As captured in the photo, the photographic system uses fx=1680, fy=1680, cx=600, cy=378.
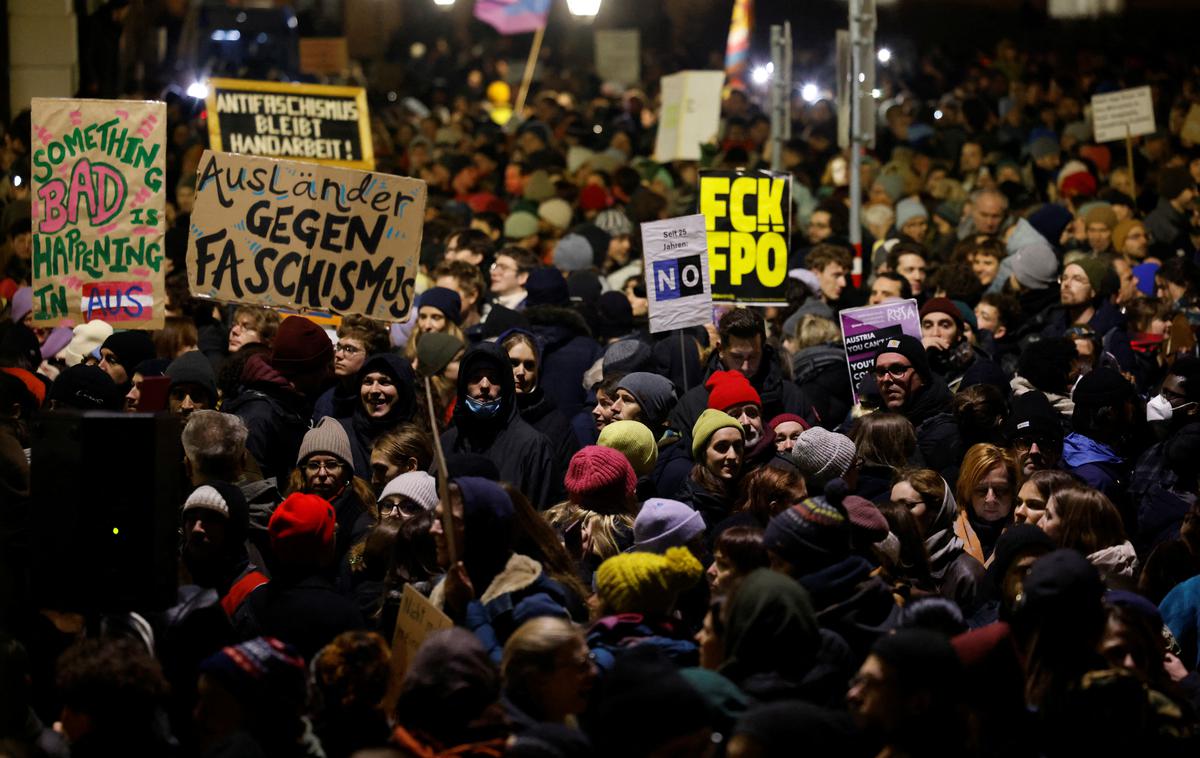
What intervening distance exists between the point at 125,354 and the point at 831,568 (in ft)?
17.4

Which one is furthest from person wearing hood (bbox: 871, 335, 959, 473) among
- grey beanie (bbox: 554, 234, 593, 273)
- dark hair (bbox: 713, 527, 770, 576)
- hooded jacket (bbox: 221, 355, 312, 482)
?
grey beanie (bbox: 554, 234, 593, 273)

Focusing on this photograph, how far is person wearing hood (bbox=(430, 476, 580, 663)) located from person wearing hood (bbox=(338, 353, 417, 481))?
2.78 meters

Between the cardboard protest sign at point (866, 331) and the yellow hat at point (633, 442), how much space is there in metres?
2.07

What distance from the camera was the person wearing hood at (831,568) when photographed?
5.84m

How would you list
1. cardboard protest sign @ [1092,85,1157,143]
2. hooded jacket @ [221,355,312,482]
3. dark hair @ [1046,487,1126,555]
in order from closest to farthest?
dark hair @ [1046,487,1126,555] → hooded jacket @ [221,355,312,482] → cardboard protest sign @ [1092,85,1157,143]

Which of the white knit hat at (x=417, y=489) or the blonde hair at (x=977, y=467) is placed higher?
the white knit hat at (x=417, y=489)

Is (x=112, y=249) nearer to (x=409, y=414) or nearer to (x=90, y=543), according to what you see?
(x=409, y=414)

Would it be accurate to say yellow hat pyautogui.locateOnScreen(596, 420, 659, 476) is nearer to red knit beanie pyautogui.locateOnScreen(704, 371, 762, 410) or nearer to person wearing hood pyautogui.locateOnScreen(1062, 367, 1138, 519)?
red knit beanie pyautogui.locateOnScreen(704, 371, 762, 410)

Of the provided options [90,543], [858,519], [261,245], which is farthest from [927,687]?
[261,245]

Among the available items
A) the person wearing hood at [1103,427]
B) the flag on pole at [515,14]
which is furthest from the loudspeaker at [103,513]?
the flag on pole at [515,14]

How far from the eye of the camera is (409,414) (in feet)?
29.6

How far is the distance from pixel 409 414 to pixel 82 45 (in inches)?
543

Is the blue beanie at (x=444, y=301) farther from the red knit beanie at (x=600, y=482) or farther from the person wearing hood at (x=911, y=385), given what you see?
the red knit beanie at (x=600, y=482)

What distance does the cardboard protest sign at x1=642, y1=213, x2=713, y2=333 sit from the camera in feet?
34.0
